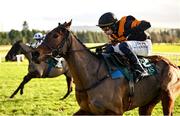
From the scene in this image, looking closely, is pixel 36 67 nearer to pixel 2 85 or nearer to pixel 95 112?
pixel 2 85

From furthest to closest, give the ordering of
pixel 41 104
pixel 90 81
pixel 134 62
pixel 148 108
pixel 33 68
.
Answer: pixel 33 68, pixel 41 104, pixel 148 108, pixel 134 62, pixel 90 81

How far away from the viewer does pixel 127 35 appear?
805cm

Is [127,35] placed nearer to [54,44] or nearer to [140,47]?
[140,47]

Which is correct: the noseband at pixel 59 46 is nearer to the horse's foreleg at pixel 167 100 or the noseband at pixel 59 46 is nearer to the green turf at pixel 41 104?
the horse's foreleg at pixel 167 100

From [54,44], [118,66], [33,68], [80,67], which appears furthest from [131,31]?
[33,68]

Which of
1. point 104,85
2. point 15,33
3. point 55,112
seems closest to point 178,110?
point 55,112

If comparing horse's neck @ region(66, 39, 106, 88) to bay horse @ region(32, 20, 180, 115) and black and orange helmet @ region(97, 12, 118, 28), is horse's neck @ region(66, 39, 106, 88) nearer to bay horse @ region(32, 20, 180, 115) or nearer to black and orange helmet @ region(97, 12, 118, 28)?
bay horse @ region(32, 20, 180, 115)

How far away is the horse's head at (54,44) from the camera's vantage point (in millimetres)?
7031

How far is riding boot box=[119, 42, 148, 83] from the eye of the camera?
7.81 m

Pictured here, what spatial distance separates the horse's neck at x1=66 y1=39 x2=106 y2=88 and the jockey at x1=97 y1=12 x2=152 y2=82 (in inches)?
24.7

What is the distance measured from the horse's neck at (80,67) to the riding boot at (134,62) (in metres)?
0.65

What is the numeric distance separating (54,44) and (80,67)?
66 cm

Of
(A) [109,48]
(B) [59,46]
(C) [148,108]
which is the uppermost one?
(B) [59,46]

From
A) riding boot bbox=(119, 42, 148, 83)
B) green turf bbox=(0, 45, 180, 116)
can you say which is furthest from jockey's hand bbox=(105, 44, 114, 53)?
green turf bbox=(0, 45, 180, 116)
